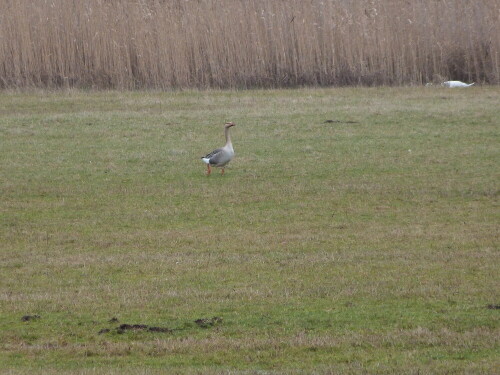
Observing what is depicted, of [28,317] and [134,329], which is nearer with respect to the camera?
[134,329]

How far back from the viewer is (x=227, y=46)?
82.7ft

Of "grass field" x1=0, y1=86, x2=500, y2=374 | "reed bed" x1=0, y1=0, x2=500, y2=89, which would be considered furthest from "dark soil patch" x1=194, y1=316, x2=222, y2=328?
"reed bed" x1=0, y1=0, x2=500, y2=89

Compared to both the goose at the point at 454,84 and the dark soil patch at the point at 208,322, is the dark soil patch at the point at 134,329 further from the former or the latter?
the goose at the point at 454,84

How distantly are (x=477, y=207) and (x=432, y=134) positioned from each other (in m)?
5.70

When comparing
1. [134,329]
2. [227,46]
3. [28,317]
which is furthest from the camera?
[227,46]

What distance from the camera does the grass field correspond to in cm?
745

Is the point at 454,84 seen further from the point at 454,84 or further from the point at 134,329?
the point at 134,329

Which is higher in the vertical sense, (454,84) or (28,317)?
(454,84)

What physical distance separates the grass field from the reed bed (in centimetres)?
294

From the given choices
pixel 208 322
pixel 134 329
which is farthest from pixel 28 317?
pixel 208 322

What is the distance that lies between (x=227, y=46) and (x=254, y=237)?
14.3 metres

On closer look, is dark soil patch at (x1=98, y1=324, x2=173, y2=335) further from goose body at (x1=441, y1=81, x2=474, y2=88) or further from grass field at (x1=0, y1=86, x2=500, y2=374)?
goose body at (x1=441, y1=81, x2=474, y2=88)

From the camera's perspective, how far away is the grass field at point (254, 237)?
24.5 feet

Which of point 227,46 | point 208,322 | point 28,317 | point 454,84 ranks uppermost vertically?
point 227,46
